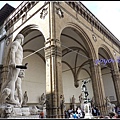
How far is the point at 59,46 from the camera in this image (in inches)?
300

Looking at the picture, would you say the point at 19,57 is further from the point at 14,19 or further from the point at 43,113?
the point at 14,19

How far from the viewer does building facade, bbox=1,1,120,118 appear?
23.4ft

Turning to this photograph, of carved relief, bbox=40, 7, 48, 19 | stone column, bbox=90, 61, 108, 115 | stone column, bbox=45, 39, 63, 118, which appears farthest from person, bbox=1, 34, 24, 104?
stone column, bbox=90, 61, 108, 115

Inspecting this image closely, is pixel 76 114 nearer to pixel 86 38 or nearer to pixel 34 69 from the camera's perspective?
pixel 86 38

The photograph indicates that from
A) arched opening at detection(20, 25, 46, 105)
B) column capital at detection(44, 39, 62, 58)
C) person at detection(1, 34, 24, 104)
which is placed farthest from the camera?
arched opening at detection(20, 25, 46, 105)

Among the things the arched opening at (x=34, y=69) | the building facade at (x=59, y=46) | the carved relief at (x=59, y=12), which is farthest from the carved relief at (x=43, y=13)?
the arched opening at (x=34, y=69)

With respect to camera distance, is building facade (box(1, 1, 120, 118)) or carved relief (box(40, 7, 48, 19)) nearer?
building facade (box(1, 1, 120, 118))

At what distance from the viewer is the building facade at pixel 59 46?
23.4 ft

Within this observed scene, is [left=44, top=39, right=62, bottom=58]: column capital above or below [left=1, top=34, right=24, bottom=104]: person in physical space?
above

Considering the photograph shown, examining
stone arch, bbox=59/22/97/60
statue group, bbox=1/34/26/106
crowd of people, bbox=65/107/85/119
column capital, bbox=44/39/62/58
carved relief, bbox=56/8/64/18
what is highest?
carved relief, bbox=56/8/64/18

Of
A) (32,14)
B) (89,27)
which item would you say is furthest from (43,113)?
(89,27)

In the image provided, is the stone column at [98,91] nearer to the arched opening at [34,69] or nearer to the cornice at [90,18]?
the cornice at [90,18]

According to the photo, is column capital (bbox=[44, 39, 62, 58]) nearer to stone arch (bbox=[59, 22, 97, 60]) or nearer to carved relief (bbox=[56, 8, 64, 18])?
carved relief (bbox=[56, 8, 64, 18])

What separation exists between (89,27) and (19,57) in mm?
8406
